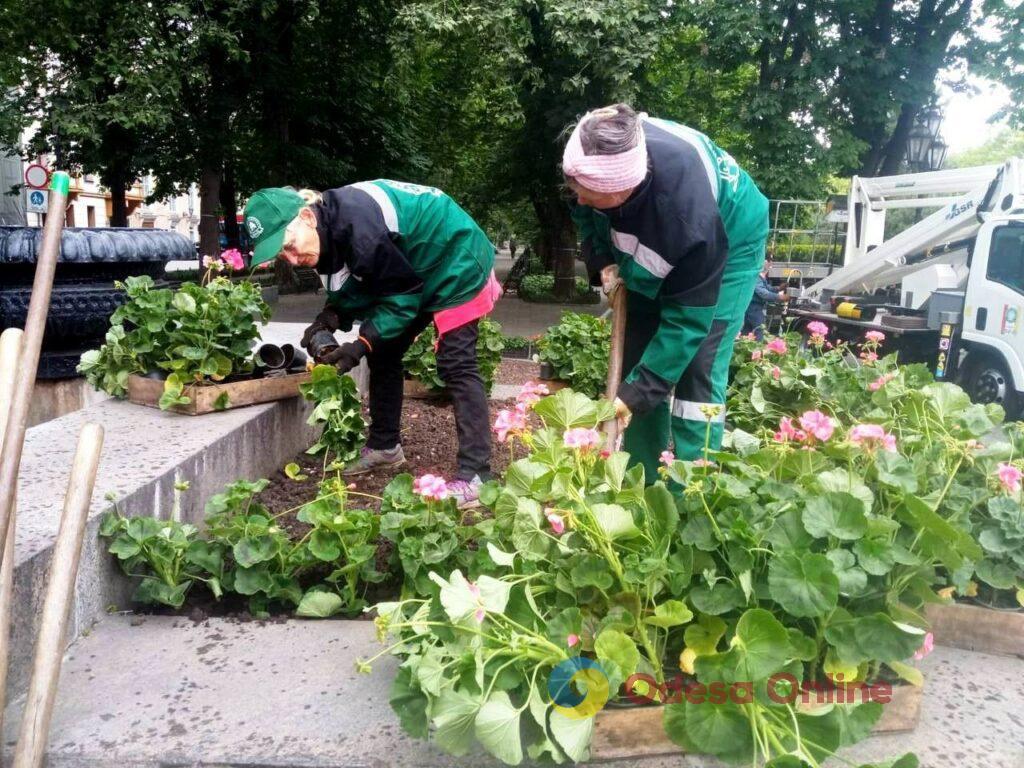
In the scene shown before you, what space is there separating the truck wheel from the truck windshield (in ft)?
2.57

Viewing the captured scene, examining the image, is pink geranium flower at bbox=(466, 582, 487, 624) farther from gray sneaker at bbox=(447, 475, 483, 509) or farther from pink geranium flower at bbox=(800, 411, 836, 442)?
gray sneaker at bbox=(447, 475, 483, 509)

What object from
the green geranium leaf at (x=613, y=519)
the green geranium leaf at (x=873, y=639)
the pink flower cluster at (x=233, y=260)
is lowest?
the green geranium leaf at (x=873, y=639)

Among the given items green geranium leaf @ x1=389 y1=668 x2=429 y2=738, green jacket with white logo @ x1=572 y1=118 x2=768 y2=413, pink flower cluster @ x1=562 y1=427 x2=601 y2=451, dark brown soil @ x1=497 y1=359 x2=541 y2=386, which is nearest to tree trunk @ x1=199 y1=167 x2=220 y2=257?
dark brown soil @ x1=497 y1=359 x2=541 y2=386

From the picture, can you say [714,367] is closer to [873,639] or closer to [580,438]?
[580,438]

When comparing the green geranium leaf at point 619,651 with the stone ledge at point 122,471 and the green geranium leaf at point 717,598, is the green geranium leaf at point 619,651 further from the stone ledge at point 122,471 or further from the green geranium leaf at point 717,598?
the stone ledge at point 122,471

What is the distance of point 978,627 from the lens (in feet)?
7.38

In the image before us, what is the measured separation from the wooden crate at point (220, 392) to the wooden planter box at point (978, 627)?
2.78m

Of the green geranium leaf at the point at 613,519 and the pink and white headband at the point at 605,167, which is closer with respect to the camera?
the green geranium leaf at the point at 613,519

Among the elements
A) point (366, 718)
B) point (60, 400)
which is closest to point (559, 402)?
point (366, 718)

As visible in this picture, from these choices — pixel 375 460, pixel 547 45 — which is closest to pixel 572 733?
pixel 375 460

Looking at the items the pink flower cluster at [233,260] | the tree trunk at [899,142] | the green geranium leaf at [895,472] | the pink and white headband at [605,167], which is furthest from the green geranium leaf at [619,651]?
the tree trunk at [899,142]

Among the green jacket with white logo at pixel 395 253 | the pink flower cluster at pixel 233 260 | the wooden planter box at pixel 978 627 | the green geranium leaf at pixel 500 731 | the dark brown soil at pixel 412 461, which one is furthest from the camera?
the pink flower cluster at pixel 233 260

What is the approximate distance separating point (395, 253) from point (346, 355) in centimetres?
51

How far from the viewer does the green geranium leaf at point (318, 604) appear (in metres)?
2.34
